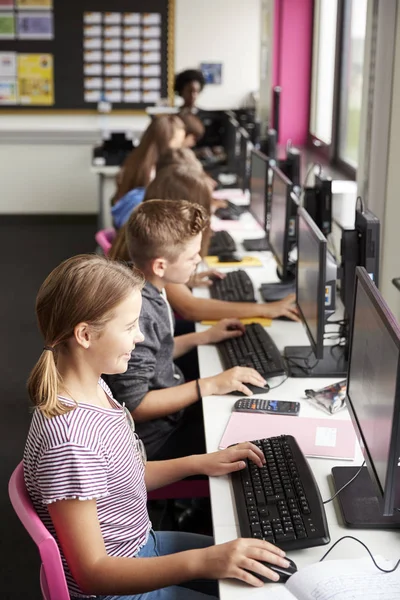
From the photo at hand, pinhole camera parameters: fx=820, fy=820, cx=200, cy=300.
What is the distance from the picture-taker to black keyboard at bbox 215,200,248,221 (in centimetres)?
456

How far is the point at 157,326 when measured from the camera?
7.26 ft

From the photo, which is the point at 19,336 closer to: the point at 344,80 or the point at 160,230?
the point at 344,80

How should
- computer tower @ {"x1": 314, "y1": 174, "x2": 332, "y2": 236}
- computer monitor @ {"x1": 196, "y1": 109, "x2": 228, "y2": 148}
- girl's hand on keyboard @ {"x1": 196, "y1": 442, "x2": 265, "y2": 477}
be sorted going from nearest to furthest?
girl's hand on keyboard @ {"x1": 196, "y1": 442, "x2": 265, "y2": 477}
computer tower @ {"x1": 314, "y1": 174, "x2": 332, "y2": 236}
computer monitor @ {"x1": 196, "y1": 109, "x2": 228, "y2": 148}

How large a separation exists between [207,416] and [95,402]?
57 centimetres

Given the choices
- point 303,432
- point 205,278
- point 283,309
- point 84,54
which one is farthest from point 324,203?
point 84,54

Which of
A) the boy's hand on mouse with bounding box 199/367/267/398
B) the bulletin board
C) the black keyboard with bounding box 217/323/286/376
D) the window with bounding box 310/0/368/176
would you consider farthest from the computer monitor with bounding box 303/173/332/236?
the bulletin board

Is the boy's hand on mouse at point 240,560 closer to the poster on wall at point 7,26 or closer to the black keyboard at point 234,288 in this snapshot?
the black keyboard at point 234,288

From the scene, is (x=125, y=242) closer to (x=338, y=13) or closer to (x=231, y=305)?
(x=231, y=305)

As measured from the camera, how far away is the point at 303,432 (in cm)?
193

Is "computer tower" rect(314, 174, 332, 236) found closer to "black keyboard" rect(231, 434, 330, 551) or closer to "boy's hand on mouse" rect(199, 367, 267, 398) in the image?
"boy's hand on mouse" rect(199, 367, 267, 398)

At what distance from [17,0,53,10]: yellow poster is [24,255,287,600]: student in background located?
5925 millimetres

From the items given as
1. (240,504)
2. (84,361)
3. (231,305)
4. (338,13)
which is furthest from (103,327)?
(338,13)

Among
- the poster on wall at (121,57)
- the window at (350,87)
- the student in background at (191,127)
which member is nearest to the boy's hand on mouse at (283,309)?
the window at (350,87)

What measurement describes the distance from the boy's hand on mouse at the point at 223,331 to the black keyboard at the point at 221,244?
45.5 inches
